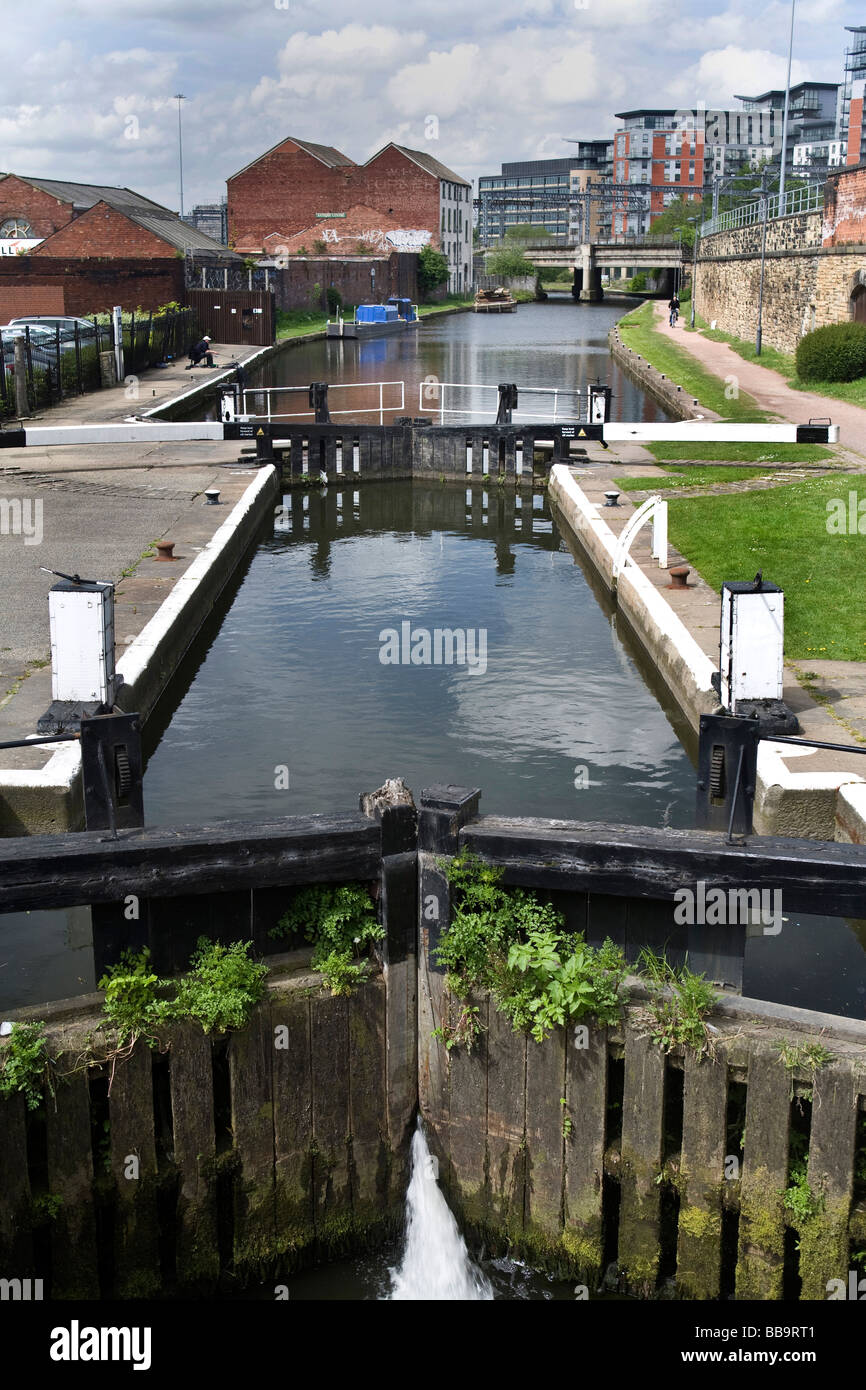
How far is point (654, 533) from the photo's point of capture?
49.2 feet

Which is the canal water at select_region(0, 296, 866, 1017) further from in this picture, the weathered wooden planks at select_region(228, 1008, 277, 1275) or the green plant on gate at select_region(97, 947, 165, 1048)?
the weathered wooden planks at select_region(228, 1008, 277, 1275)

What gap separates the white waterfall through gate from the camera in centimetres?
614

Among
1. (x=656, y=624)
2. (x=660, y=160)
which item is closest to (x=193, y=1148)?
(x=656, y=624)

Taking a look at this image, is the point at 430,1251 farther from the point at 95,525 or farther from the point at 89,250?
the point at 89,250

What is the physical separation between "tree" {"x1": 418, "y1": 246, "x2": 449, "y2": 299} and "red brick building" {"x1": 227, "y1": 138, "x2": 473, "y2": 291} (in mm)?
3124

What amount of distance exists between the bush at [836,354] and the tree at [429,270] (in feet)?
217

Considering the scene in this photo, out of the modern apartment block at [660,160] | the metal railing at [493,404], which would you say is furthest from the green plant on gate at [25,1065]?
the modern apartment block at [660,160]

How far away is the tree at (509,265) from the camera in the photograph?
119875 millimetres

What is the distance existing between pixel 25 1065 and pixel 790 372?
114 feet

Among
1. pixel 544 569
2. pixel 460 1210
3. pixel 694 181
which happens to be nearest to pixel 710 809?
pixel 460 1210

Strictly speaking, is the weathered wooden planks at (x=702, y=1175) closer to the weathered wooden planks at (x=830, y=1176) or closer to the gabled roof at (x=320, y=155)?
Result: the weathered wooden planks at (x=830, y=1176)

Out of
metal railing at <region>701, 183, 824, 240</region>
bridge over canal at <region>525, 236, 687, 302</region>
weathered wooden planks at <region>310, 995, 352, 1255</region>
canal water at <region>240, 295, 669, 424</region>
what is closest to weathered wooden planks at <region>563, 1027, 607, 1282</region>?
weathered wooden planks at <region>310, 995, 352, 1255</region>
